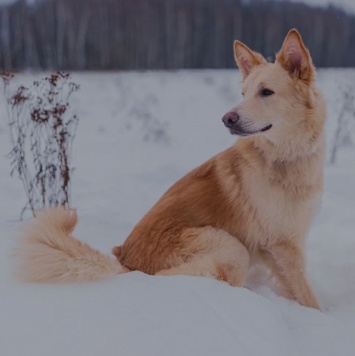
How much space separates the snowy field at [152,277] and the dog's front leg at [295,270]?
0.11m

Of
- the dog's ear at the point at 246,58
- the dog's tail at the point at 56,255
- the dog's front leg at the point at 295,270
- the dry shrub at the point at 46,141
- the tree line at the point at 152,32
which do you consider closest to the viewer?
the dog's tail at the point at 56,255

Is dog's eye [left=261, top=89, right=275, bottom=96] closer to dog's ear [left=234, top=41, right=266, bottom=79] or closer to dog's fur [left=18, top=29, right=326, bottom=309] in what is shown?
dog's fur [left=18, top=29, right=326, bottom=309]

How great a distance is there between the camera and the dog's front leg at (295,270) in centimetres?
242

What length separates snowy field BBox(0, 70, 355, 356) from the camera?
147cm

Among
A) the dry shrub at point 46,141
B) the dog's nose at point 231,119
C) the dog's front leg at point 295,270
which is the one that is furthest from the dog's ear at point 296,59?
the dry shrub at point 46,141

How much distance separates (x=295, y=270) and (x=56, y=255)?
1.28m

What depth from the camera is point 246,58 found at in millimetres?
2594

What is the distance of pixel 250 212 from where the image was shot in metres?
2.41

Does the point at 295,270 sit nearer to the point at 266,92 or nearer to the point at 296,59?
the point at 266,92

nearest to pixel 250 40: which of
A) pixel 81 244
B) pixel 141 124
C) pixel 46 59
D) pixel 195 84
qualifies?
pixel 195 84

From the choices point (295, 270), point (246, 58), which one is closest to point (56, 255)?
point (295, 270)

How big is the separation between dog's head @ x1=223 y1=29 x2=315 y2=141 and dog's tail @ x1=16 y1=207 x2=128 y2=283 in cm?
92

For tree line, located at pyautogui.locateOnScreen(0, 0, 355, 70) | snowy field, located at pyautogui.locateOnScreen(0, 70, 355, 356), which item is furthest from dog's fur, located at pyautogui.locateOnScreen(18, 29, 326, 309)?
tree line, located at pyautogui.locateOnScreen(0, 0, 355, 70)

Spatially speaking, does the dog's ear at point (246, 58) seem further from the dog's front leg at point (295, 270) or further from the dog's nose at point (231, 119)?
the dog's front leg at point (295, 270)
